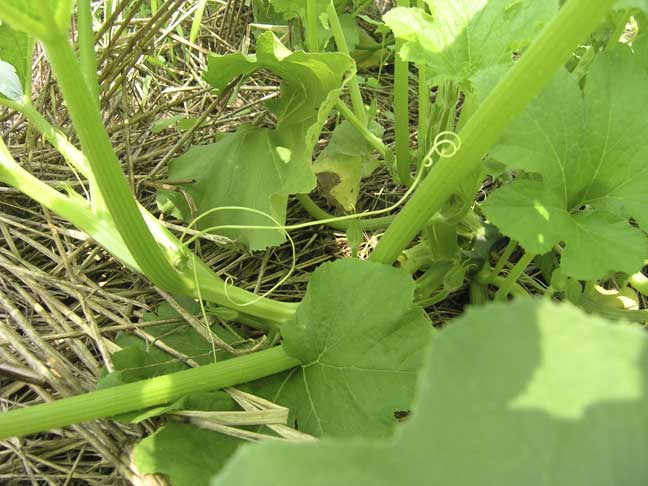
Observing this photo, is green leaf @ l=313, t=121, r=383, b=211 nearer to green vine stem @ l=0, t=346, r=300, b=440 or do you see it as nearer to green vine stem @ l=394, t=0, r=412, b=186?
green vine stem @ l=394, t=0, r=412, b=186

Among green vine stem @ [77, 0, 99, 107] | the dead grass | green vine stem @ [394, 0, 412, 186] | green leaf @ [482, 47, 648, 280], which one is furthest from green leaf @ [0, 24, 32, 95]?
green leaf @ [482, 47, 648, 280]

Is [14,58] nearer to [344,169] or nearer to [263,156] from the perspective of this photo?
[263,156]

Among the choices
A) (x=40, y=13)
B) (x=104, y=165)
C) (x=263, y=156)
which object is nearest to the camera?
(x=40, y=13)

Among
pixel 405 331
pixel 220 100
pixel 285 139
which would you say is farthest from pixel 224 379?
pixel 220 100

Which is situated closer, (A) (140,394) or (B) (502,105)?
(B) (502,105)

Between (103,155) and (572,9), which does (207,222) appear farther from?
(572,9)

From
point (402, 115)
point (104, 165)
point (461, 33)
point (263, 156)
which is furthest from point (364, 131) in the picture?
point (104, 165)
